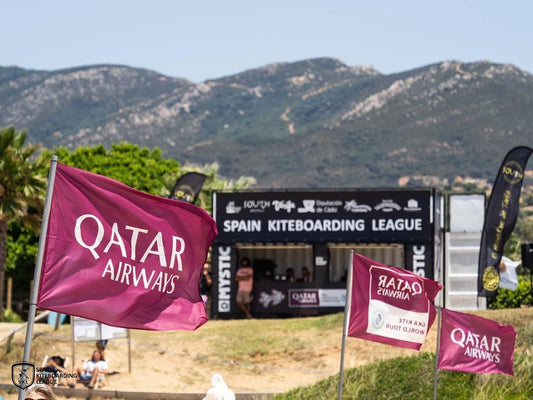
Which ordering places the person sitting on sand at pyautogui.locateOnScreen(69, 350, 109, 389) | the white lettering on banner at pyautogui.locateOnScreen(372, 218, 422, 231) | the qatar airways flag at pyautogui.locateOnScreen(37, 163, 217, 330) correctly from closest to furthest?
the qatar airways flag at pyautogui.locateOnScreen(37, 163, 217, 330) → the person sitting on sand at pyautogui.locateOnScreen(69, 350, 109, 389) → the white lettering on banner at pyautogui.locateOnScreen(372, 218, 422, 231)

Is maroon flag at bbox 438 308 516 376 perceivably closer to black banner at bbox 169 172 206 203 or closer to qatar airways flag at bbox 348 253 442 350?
qatar airways flag at bbox 348 253 442 350

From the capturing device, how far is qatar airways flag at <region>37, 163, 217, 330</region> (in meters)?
9.71

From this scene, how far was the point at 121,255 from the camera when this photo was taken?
10.2 m

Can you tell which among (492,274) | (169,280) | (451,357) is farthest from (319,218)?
(169,280)

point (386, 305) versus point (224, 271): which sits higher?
point (224, 271)

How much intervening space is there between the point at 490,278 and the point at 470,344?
34.0 ft

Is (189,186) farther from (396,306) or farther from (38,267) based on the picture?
(38,267)

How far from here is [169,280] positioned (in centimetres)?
1062

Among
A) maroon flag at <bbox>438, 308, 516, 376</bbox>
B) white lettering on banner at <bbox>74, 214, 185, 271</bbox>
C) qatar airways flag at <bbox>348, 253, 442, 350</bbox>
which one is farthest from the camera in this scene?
maroon flag at <bbox>438, 308, 516, 376</bbox>

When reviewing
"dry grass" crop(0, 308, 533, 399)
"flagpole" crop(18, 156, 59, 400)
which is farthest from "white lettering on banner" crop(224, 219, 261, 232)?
"flagpole" crop(18, 156, 59, 400)

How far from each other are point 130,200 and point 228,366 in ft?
60.6

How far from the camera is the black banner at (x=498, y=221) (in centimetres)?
2711

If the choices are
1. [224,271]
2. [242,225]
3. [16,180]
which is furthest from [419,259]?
[16,180]

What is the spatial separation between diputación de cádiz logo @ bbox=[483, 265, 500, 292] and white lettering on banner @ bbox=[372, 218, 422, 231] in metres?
7.73
